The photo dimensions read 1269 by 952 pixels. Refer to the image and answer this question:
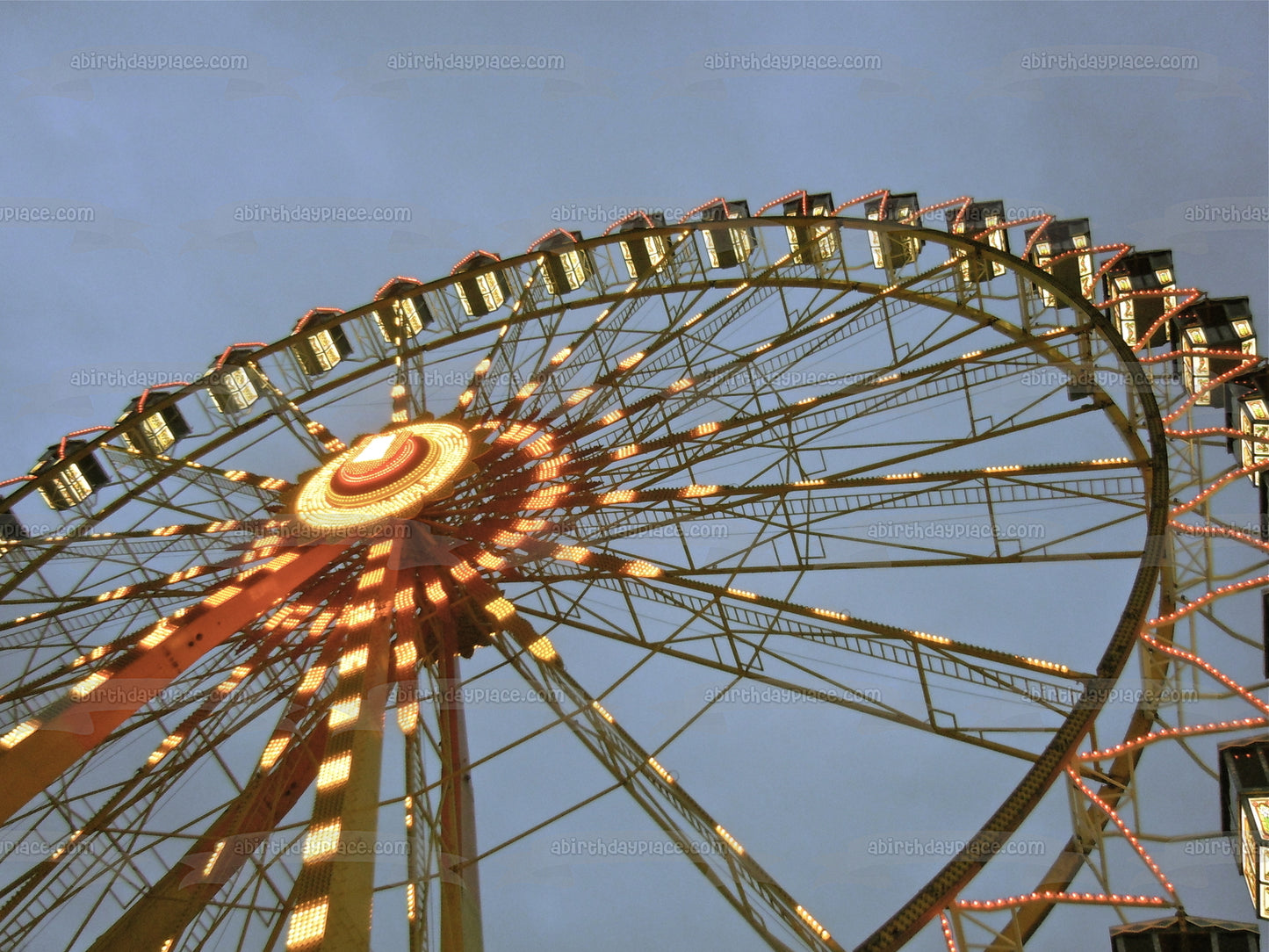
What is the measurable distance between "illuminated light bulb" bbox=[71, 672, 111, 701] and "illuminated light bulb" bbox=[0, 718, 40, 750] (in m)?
0.39

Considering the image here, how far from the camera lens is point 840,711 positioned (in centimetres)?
7188

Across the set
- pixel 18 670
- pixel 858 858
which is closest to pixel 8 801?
pixel 18 670

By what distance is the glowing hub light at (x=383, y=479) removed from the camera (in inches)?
499

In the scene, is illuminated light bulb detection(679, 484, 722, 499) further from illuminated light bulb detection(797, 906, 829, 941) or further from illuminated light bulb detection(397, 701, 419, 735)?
illuminated light bulb detection(797, 906, 829, 941)

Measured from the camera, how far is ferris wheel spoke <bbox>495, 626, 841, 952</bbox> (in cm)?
895

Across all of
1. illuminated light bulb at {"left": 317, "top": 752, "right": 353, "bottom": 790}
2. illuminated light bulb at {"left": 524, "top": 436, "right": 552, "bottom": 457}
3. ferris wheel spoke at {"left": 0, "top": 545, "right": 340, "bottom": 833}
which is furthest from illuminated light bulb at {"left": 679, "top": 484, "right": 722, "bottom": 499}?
illuminated light bulb at {"left": 317, "top": 752, "right": 353, "bottom": 790}

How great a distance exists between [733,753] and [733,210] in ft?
177

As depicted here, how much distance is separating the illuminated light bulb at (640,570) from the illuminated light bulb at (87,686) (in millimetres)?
5488

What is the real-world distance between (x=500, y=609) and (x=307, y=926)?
468 centimetres

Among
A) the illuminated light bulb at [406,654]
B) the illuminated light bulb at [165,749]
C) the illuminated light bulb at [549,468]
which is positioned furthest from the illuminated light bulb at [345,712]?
the illuminated light bulb at [549,468]

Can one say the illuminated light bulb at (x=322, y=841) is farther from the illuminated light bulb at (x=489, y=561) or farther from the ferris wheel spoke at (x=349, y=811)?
the illuminated light bulb at (x=489, y=561)

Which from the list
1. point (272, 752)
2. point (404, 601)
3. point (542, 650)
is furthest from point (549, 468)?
point (272, 752)

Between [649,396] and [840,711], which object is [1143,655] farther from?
[840,711]

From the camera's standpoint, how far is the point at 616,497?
1330cm
